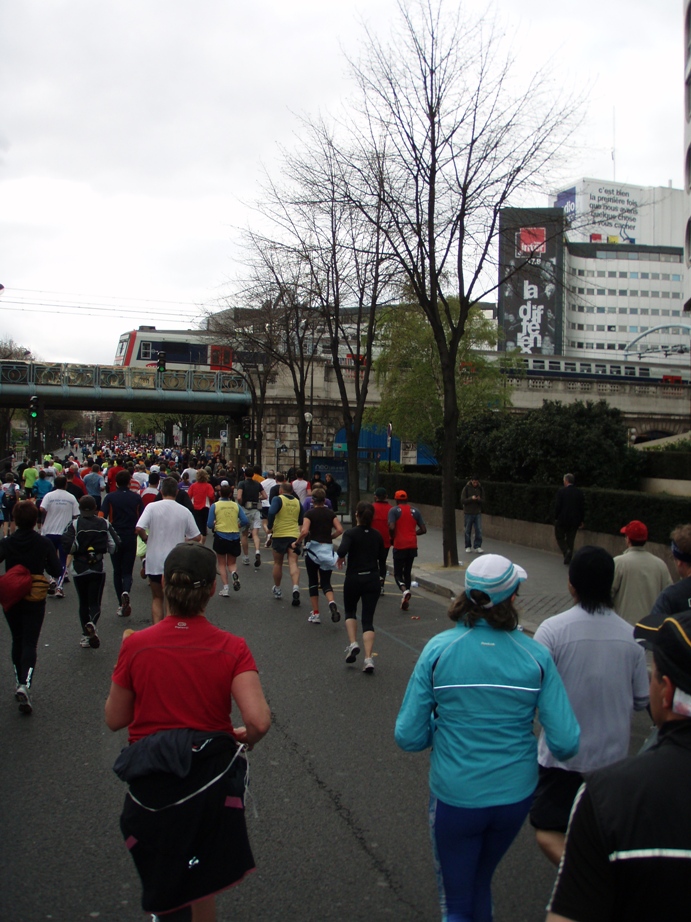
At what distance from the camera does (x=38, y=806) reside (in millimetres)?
4973

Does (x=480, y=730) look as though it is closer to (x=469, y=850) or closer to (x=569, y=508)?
(x=469, y=850)

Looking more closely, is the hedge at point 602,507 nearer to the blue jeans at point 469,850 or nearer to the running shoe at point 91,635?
the running shoe at point 91,635

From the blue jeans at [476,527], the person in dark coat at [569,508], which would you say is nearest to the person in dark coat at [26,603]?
the person in dark coat at [569,508]

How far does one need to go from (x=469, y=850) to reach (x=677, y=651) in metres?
1.61

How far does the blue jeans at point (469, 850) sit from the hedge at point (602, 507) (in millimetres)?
12499

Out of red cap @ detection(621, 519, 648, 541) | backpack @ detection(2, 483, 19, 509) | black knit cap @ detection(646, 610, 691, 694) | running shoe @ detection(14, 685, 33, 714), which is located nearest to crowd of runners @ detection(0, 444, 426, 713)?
running shoe @ detection(14, 685, 33, 714)

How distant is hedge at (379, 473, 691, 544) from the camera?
15.0 m

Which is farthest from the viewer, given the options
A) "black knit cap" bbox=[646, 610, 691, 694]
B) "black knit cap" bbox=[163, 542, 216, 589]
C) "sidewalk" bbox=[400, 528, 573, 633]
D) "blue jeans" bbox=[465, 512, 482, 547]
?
"blue jeans" bbox=[465, 512, 482, 547]

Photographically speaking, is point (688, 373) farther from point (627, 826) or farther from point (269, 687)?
point (627, 826)

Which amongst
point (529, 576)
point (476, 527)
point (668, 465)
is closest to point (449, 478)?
point (529, 576)

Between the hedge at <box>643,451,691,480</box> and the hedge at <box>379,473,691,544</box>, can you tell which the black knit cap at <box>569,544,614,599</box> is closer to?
the hedge at <box>379,473,691,544</box>

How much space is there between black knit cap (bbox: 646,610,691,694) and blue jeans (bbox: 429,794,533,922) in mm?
1456

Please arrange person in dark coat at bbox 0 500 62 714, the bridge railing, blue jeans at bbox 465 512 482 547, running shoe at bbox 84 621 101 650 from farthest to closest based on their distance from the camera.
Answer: the bridge railing < blue jeans at bbox 465 512 482 547 < running shoe at bbox 84 621 101 650 < person in dark coat at bbox 0 500 62 714

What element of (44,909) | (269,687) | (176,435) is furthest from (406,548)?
(176,435)
